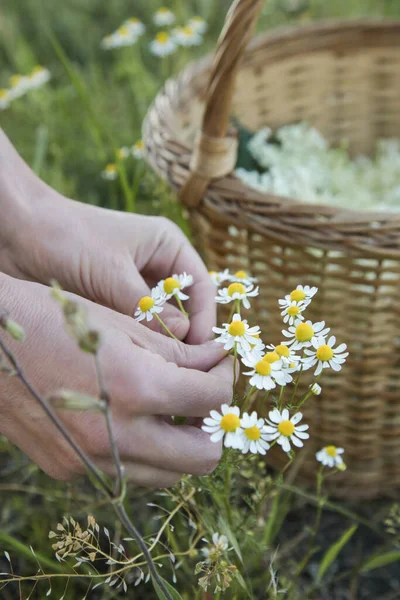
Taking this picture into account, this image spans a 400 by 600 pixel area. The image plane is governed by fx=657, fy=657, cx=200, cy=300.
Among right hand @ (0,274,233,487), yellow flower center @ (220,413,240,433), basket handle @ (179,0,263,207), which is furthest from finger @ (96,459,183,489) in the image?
basket handle @ (179,0,263,207)

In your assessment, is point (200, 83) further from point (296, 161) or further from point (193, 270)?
point (193, 270)

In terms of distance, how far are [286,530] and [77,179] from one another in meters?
1.06

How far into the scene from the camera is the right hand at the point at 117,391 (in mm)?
510

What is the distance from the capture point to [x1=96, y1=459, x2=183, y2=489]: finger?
0.54 metres

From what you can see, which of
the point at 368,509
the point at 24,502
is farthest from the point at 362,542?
the point at 24,502

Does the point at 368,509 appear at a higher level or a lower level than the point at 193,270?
lower

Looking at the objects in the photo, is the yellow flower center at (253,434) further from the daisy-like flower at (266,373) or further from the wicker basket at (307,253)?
the wicker basket at (307,253)

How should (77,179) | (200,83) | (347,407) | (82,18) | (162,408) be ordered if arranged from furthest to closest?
(82,18) → (77,179) → (200,83) → (347,407) → (162,408)

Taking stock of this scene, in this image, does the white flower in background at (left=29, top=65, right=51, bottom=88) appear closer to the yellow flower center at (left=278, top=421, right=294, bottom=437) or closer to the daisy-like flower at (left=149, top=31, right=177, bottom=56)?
the daisy-like flower at (left=149, top=31, right=177, bottom=56)

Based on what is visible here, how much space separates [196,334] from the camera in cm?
66

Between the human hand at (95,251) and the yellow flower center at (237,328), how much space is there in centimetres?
13

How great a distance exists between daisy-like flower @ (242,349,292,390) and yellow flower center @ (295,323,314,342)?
31mm

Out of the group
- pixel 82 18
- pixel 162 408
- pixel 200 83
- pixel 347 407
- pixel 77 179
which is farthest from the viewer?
pixel 82 18

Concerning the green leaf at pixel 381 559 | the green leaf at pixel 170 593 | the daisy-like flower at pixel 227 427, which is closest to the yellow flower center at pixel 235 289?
the daisy-like flower at pixel 227 427
